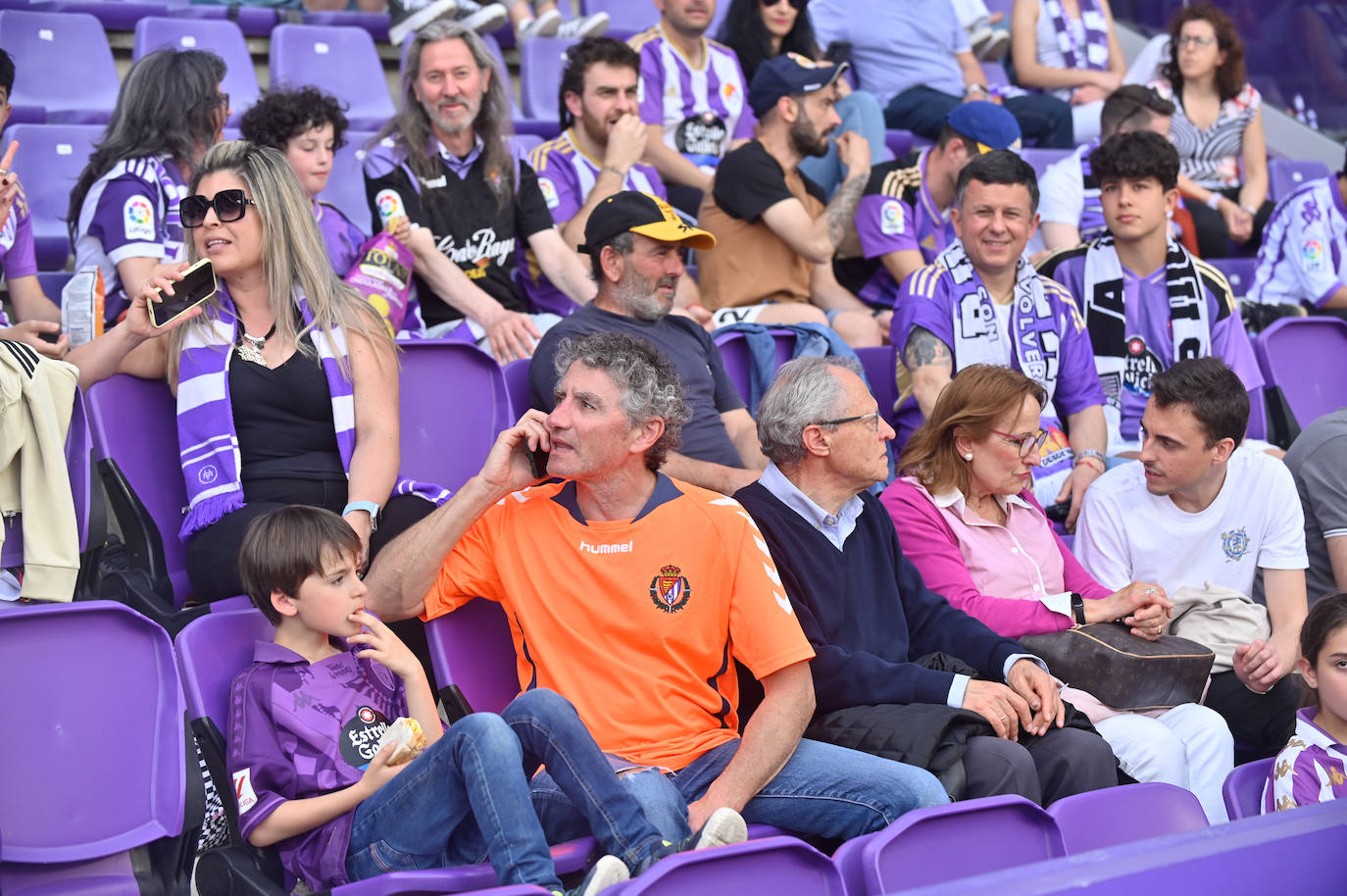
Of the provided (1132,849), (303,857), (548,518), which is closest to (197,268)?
(548,518)

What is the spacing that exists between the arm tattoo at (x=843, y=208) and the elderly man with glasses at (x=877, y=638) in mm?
1546

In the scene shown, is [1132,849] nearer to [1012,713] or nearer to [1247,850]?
[1247,850]

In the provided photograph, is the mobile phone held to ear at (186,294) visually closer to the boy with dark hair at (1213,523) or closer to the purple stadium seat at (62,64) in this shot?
the boy with dark hair at (1213,523)

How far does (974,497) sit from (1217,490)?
612 millimetres

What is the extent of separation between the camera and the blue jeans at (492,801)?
213 centimetres

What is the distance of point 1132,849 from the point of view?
182 cm

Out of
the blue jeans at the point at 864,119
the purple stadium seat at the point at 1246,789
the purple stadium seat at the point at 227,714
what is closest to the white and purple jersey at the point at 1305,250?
the blue jeans at the point at 864,119

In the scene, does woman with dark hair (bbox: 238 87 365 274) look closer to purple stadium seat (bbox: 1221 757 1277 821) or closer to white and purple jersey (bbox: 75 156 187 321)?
white and purple jersey (bbox: 75 156 187 321)

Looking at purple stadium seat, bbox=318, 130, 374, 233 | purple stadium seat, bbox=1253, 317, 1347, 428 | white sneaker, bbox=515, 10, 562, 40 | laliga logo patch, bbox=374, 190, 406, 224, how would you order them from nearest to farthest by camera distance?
laliga logo patch, bbox=374, 190, 406, 224 → purple stadium seat, bbox=1253, 317, 1347, 428 → purple stadium seat, bbox=318, 130, 374, 233 → white sneaker, bbox=515, 10, 562, 40

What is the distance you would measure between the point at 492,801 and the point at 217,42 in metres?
4.00

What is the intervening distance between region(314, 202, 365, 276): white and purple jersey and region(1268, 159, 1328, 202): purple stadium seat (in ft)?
14.5

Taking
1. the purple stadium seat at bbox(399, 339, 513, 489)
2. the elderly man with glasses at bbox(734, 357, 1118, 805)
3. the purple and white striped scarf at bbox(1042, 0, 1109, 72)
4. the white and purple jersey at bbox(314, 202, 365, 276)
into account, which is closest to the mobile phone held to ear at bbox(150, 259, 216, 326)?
the purple stadium seat at bbox(399, 339, 513, 489)

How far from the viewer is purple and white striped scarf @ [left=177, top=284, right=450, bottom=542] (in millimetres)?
2936

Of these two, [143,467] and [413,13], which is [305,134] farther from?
[413,13]
